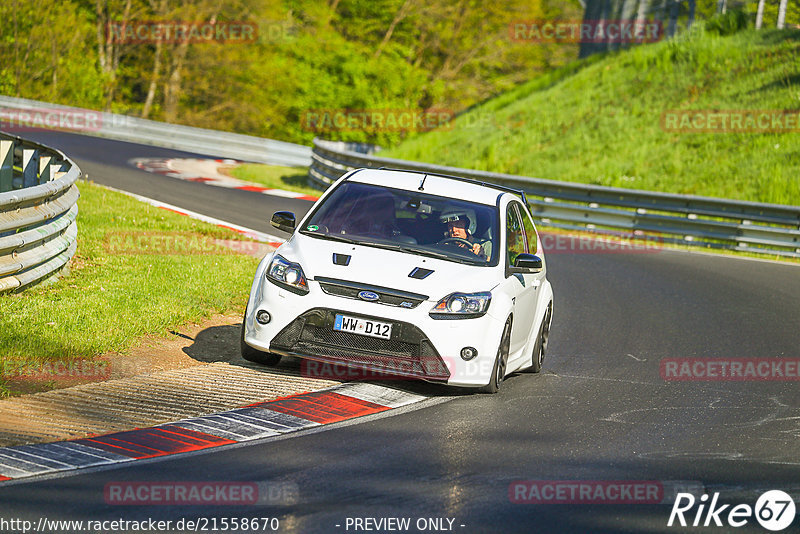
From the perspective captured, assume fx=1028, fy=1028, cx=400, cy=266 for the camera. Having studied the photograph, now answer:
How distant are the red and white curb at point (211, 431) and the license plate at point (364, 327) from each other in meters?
0.49

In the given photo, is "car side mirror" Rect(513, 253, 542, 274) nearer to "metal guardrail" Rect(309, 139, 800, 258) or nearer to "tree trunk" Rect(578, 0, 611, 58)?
"metal guardrail" Rect(309, 139, 800, 258)

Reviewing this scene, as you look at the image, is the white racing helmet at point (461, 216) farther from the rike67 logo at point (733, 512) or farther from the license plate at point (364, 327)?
the rike67 logo at point (733, 512)

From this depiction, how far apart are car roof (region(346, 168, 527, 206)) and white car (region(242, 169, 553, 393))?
2cm

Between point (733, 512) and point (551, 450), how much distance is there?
4.43ft

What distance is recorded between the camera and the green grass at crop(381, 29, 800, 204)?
87.7ft

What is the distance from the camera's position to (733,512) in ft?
18.4

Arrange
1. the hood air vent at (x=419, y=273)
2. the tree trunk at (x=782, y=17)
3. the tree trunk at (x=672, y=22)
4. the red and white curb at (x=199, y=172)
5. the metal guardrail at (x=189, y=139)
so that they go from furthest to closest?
the metal guardrail at (x=189, y=139), the tree trunk at (x=672, y=22), the tree trunk at (x=782, y=17), the red and white curb at (x=199, y=172), the hood air vent at (x=419, y=273)

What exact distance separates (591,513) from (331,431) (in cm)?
193

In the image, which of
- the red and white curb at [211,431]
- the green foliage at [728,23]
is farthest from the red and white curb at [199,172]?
the green foliage at [728,23]

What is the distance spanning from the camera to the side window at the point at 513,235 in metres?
8.87

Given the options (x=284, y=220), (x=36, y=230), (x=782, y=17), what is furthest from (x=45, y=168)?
(x=782, y=17)

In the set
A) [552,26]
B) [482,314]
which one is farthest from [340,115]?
[482,314]

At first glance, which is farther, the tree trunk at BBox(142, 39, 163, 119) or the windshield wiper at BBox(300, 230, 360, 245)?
the tree trunk at BBox(142, 39, 163, 119)

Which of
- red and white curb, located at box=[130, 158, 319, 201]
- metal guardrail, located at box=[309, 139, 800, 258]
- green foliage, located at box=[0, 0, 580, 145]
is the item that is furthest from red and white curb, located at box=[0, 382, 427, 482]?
green foliage, located at box=[0, 0, 580, 145]
